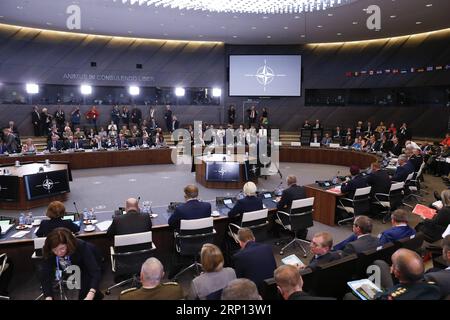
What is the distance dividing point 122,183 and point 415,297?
349 inches

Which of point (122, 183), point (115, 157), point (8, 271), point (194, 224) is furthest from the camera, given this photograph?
point (115, 157)

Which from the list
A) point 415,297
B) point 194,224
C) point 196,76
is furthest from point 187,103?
point 415,297

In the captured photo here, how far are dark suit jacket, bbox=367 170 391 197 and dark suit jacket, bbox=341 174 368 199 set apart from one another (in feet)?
0.62

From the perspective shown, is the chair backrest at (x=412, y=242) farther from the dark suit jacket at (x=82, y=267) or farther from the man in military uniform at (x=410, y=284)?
the dark suit jacket at (x=82, y=267)

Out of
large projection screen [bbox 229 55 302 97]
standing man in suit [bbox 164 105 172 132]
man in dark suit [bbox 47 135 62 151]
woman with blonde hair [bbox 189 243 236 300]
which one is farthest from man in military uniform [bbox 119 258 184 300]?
large projection screen [bbox 229 55 302 97]

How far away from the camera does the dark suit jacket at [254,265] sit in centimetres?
342

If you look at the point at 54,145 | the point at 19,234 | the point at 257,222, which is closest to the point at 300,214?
the point at 257,222

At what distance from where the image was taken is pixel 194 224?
4703mm

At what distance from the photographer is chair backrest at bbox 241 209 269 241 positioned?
509cm

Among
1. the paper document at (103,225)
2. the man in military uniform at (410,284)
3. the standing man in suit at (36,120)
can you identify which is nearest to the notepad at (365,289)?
the man in military uniform at (410,284)

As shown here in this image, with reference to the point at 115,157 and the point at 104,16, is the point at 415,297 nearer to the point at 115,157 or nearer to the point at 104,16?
the point at 115,157

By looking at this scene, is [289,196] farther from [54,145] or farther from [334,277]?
[54,145]

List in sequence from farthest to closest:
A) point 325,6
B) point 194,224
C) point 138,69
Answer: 1. point 138,69
2. point 325,6
3. point 194,224

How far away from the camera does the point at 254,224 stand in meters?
5.21
